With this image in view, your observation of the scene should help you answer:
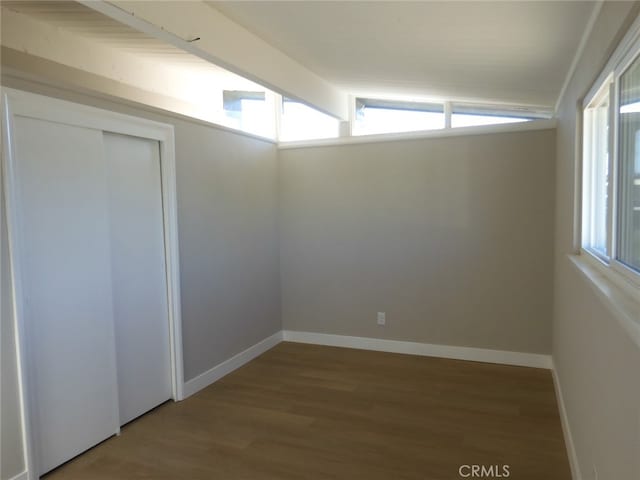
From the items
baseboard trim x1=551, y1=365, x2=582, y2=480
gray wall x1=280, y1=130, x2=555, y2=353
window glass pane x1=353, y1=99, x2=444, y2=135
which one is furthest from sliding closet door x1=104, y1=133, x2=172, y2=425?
baseboard trim x1=551, y1=365, x2=582, y2=480

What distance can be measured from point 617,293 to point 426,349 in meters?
3.06

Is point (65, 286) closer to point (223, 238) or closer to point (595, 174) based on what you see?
point (223, 238)

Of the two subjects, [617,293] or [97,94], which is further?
[97,94]

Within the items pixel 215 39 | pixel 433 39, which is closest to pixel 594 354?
pixel 433 39

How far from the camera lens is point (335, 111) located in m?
4.48

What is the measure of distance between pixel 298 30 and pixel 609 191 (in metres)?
1.97

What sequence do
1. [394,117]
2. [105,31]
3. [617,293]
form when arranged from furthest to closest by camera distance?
[394,117], [105,31], [617,293]

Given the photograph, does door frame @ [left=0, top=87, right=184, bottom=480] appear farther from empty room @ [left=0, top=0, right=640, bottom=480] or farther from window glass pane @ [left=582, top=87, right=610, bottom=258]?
window glass pane @ [left=582, top=87, right=610, bottom=258]

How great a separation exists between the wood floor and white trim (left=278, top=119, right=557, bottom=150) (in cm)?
219

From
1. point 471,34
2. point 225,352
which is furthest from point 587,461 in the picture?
point 225,352

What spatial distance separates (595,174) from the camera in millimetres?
2488

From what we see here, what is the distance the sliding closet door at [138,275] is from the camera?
10.1 feet

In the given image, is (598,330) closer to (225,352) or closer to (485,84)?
(485,84)

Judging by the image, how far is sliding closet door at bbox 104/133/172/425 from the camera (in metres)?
3.08
